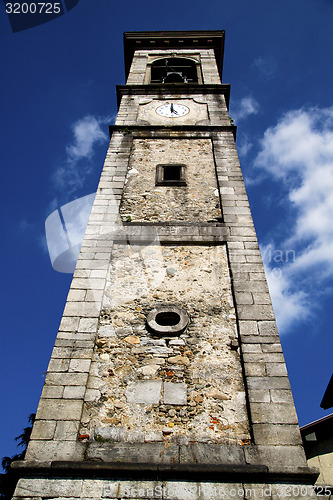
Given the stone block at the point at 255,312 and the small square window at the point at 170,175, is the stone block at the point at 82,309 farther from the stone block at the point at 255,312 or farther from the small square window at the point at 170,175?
the small square window at the point at 170,175

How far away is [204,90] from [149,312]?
8.01 meters

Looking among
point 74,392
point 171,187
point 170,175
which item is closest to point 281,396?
point 74,392

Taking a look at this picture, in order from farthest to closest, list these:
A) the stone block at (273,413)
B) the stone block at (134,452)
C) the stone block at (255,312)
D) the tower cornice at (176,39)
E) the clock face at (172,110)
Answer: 1. the tower cornice at (176,39)
2. the clock face at (172,110)
3. the stone block at (255,312)
4. the stone block at (273,413)
5. the stone block at (134,452)

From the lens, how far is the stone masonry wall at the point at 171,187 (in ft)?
22.0

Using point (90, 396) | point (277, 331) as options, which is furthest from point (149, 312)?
point (277, 331)

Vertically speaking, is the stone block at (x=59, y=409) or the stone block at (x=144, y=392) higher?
the stone block at (x=144, y=392)

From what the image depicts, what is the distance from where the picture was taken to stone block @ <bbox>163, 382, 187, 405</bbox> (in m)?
4.27

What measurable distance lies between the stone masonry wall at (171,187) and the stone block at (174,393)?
3.04 metres

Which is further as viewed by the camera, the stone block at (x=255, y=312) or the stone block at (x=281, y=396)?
the stone block at (x=255, y=312)

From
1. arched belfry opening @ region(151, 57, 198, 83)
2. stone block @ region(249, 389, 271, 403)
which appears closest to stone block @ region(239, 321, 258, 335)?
stone block @ region(249, 389, 271, 403)

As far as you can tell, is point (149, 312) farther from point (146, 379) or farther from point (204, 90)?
point (204, 90)

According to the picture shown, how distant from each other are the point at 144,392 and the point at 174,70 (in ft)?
39.0

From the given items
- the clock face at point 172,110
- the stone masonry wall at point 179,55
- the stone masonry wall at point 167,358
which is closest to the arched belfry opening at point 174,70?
the stone masonry wall at point 179,55

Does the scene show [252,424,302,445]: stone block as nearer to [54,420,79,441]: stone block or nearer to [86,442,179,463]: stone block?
[86,442,179,463]: stone block
